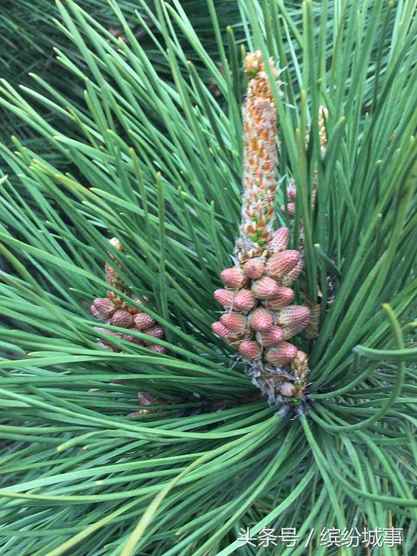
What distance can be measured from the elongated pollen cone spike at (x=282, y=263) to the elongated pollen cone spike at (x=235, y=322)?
33mm

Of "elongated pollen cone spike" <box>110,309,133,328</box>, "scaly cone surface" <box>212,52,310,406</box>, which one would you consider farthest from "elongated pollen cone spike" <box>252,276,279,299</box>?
"elongated pollen cone spike" <box>110,309,133,328</box>

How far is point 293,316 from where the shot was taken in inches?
16.7

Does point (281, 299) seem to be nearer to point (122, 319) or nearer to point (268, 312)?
point (268, 312)

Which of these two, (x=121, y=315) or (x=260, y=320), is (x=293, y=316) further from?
(x=121, y=315)

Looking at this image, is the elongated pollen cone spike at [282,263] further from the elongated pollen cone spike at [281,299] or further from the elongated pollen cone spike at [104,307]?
the elongated pollen cone spike at [104,307]

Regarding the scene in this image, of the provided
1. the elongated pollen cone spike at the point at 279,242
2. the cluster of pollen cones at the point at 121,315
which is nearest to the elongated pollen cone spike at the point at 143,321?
the cluster of pollen cones at the point at 121,315

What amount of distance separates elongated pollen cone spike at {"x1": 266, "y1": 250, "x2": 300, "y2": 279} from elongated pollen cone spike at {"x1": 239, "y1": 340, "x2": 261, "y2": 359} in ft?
0.15

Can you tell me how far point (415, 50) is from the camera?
43 centimetres

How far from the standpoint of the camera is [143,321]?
1.54ft

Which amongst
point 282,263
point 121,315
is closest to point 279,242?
point 282,263

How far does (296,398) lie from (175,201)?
0.16 m

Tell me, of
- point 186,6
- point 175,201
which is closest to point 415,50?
point 175,201

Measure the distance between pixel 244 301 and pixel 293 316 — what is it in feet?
0.10

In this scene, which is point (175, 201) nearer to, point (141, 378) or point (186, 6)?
point (141, 378)
